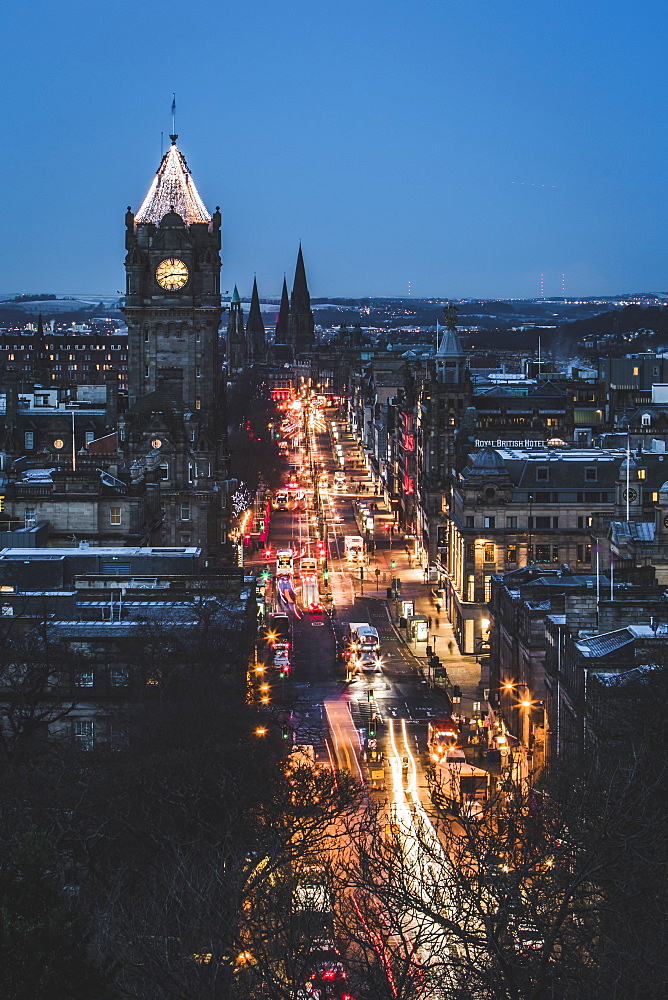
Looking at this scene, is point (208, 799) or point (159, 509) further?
point (159, 509)

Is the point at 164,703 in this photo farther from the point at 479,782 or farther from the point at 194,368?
the point at 194,368

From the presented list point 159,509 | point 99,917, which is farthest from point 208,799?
point 159,509

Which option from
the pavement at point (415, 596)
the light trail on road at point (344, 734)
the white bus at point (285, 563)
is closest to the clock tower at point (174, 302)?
the white bus at point (285, 563)

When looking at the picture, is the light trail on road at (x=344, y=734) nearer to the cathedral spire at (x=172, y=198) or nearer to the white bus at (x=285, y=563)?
the white bus at (x=285, y=563)

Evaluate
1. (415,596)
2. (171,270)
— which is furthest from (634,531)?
(171,270)

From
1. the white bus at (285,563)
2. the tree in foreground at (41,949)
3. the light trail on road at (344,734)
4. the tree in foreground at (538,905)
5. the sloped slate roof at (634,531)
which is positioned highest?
the sloped slate roof at (634,531)

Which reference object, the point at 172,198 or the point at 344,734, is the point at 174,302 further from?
the point at 344,734

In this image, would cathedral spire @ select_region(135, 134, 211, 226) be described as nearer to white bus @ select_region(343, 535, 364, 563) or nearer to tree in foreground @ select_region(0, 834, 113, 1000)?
white bus @ select_region(343, 535, 364, 563)

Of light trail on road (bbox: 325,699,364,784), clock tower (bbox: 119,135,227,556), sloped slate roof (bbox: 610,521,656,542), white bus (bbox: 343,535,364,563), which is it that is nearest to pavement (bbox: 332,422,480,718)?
white bus (bbox: 343,535,364,563)
